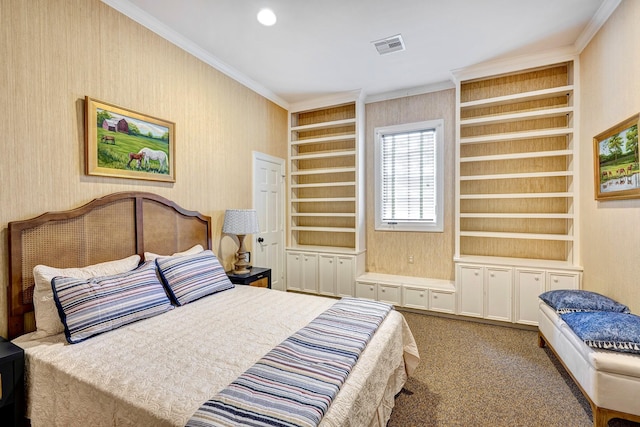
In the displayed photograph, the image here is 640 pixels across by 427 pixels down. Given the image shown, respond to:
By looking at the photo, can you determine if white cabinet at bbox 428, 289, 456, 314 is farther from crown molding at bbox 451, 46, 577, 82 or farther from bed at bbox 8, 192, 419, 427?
crown molding at bbox 451, 46, 577, 82

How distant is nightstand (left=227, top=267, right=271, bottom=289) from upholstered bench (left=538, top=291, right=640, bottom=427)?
2.72 meters

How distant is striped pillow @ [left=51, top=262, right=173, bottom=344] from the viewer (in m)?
1.68

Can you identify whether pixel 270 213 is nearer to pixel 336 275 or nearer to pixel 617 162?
pixel 336 275

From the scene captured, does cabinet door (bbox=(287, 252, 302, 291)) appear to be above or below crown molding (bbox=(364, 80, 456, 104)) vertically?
below

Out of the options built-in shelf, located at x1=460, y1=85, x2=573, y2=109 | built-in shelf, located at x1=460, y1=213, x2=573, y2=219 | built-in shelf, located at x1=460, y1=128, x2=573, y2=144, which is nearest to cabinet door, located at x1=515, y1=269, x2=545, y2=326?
built-in shelf, located at x1=460, y1=213, x2=573, y2=219

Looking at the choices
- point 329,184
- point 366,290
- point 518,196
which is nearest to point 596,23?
point 518,196

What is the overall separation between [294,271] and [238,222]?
60.9 inches

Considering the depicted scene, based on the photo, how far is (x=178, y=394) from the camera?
1.21 m

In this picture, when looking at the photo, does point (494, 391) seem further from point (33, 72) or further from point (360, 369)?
point (33, 72)

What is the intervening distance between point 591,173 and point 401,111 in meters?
2.22

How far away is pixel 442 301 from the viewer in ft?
11.8

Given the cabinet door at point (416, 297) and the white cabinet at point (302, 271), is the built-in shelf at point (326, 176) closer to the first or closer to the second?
the white cabinet at point (302, 271)

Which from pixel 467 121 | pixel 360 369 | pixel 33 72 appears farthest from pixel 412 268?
pixel 33 72

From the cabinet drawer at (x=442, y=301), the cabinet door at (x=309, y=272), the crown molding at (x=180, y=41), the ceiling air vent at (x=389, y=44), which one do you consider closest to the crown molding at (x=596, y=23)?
the ceiling air vent at (x=389, y=44)
